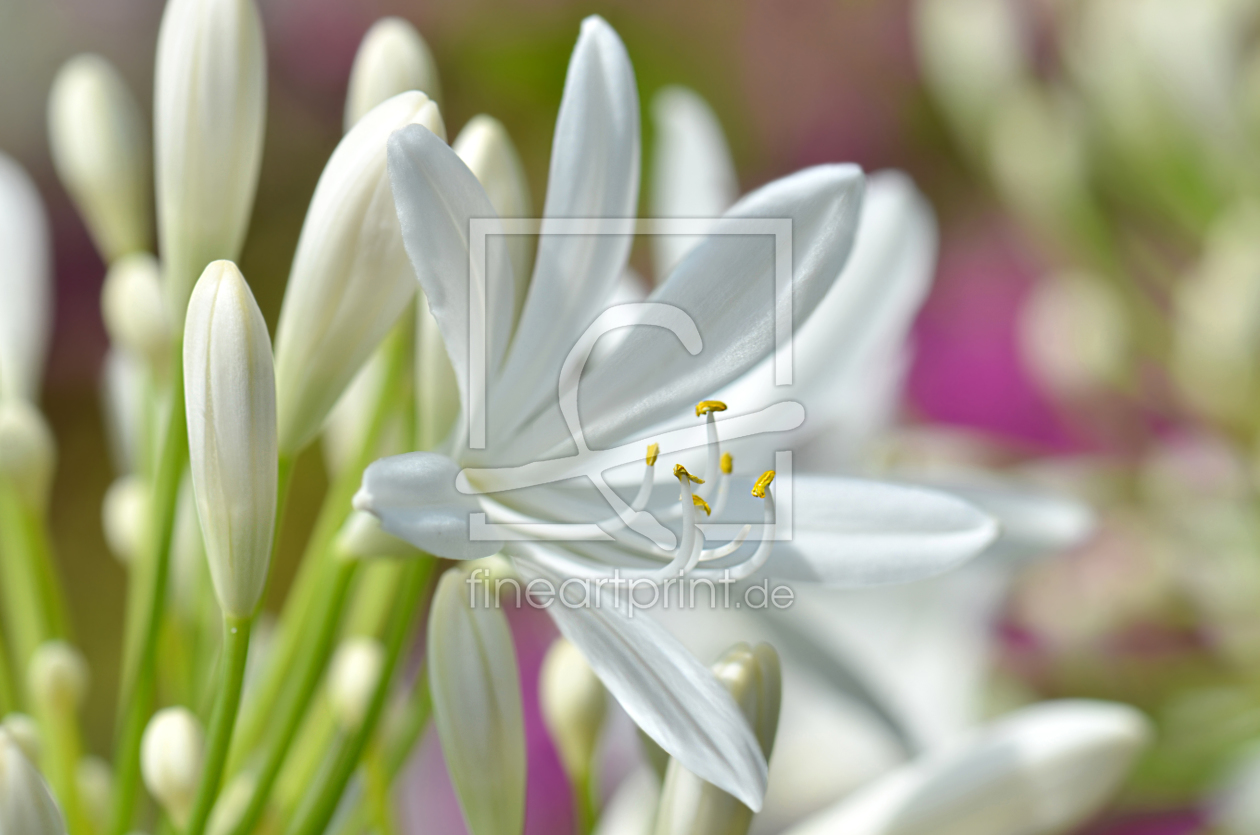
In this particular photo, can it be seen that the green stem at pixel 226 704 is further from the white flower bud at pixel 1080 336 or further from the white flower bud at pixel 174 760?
the white flower bud at pixel 1080 336

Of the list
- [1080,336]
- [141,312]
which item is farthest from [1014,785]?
[1080,336]

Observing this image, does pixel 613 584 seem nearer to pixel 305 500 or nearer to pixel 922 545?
pixel 922 545

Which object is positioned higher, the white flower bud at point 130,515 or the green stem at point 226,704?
the white flower bud at point 130,515

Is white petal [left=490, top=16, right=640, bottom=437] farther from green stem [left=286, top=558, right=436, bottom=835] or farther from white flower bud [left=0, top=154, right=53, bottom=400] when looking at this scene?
white flower bud [left=0, top=154, right=53, bottom=400]

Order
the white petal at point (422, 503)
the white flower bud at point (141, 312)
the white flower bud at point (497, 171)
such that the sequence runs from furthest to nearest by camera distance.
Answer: the white flower bud at point (141, 312) < the white flower bud at point (497, 171) < the white petal at point (422, 503)

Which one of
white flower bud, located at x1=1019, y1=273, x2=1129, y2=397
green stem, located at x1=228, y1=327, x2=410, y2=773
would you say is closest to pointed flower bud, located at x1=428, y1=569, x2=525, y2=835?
green stem, located at x1=228, y1=327, x2=410, y2=773

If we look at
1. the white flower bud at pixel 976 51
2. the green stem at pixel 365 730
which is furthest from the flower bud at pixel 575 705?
the white flower bud at pixel 976 51

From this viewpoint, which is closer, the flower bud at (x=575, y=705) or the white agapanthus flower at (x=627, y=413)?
the white agapanthus flower at (x=627, y=413)
